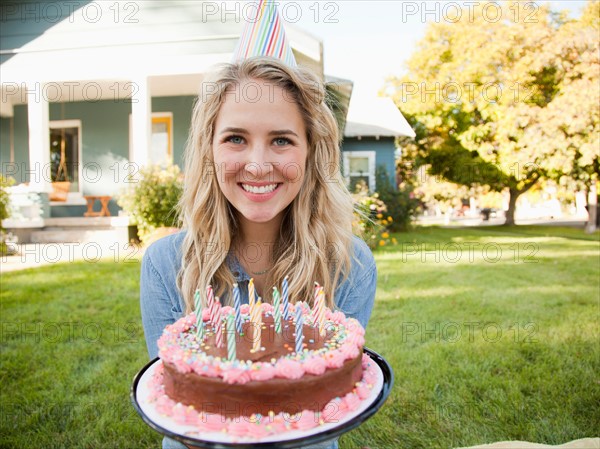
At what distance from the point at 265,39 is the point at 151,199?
7716mm

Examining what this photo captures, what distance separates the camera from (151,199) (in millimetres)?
10164

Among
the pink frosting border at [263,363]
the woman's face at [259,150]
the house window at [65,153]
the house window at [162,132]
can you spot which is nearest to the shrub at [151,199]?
the house window at [162,132]

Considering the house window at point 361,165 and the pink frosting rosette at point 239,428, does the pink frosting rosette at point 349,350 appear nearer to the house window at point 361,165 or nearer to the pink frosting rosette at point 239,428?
the pink frosting rosette at point 239,428

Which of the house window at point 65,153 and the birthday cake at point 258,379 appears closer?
the birthday cake at point 258,379

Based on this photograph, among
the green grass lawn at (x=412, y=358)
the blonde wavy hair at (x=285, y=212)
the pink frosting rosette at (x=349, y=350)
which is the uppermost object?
the blonde wavy hair at (x=285, y=212)

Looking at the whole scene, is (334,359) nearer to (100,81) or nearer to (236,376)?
(236,376)

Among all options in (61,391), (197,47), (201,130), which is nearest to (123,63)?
(197,47)

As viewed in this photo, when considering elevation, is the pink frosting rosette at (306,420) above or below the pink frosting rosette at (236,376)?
below

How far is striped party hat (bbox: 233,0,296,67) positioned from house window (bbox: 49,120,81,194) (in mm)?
12609

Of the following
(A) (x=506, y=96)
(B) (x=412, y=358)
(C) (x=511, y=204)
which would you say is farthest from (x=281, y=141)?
(C) (x=511, y=204)

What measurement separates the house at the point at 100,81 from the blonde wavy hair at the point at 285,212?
8.88 m

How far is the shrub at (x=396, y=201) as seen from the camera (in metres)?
18.0

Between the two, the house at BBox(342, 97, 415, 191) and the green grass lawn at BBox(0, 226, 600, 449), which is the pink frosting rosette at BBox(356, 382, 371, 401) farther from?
the house at BBox(342, 97, 415, 191)

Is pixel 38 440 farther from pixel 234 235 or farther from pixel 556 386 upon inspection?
pixel 556 386
